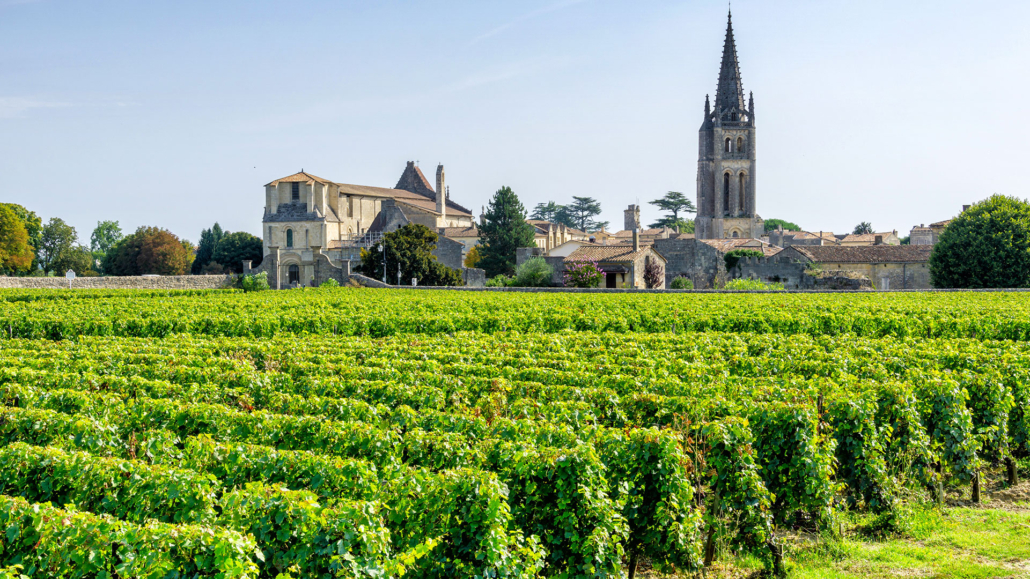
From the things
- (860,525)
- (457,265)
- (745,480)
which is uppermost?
(457,265)

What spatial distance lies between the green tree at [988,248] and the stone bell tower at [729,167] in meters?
41.3

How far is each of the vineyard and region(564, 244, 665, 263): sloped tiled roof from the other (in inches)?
1285

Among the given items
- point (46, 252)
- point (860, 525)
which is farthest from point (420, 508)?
point (46, 252)

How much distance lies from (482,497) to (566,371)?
5.40 metres

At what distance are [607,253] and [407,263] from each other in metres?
13.4

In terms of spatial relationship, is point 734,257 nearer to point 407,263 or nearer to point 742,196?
point 407,263

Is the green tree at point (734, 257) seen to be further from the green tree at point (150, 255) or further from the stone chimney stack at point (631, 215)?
the stone chimney stack at point (631, 215)

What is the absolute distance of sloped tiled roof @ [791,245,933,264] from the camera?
49.7 metres

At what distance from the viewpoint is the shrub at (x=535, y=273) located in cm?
4509

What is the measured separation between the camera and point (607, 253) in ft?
156

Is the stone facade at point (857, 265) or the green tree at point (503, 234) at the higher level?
the green tree at point (503, 234)

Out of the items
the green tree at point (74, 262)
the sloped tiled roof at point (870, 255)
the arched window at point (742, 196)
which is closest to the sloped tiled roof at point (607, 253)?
the sloped tiled roof at point (870, 255)

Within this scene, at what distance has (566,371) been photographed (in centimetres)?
1048

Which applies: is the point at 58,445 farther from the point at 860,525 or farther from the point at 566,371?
the point at 860,525
